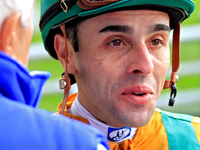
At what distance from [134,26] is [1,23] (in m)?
1.04

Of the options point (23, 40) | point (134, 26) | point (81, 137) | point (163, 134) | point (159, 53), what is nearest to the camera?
point (81, 137)

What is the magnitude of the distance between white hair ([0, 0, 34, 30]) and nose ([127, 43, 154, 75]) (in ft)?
2.94

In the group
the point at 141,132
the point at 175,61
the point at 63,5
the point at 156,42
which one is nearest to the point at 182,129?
the point at 141,132

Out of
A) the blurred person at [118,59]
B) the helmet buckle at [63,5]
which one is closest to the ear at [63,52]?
the blurred person at [118,59]

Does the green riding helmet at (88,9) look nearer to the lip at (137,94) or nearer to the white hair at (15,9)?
the lip at (137,94)

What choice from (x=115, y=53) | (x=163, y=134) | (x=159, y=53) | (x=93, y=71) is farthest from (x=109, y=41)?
(x=163, y=134)

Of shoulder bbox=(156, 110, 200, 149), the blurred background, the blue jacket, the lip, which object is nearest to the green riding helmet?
the lip

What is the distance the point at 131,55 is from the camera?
1769mm

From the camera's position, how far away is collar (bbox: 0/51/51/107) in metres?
0.83

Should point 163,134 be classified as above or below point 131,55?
below

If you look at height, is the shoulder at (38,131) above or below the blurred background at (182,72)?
below

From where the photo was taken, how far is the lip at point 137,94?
1766 millimetres

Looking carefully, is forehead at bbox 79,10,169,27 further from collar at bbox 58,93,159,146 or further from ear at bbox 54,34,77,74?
collar at bbox 58,93,159,146

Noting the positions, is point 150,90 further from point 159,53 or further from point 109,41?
point 109,41
